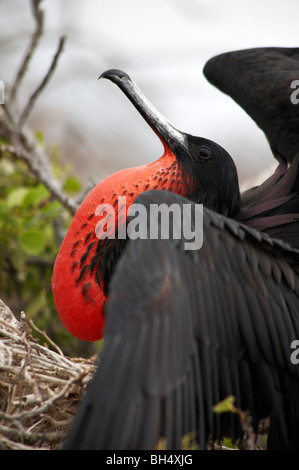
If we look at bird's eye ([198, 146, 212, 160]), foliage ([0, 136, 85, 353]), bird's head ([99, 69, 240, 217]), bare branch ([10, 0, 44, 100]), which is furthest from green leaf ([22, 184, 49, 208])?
bird's eye ([198, 146, 212, 160])

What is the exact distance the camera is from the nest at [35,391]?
1913 millimetres

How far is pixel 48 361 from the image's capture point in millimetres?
2248

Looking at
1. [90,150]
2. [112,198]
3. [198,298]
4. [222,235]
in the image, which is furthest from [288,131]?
[90,150]

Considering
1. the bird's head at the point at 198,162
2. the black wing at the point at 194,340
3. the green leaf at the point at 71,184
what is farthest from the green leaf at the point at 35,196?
the black wing at the point at 194,340

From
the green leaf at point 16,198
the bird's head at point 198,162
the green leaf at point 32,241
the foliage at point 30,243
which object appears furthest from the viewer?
the green leaf at point 16,198

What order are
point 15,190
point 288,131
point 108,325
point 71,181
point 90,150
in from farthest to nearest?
point 90,150 < point 71,181 < point 15,190 < point 288,131 < point 108,325

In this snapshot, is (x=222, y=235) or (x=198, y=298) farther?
(x=222, y=235)

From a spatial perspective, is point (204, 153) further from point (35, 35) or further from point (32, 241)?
point (35, 35)

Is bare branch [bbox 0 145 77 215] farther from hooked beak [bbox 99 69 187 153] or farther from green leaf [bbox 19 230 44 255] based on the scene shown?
hooked beak [bbox 99 69 187 153]

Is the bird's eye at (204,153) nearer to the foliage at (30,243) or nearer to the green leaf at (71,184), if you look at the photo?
the foliage at (30,243)

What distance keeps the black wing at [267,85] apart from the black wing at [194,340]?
1034mm

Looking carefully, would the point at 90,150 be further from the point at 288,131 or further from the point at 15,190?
the point at 288,131

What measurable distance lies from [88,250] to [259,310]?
0.72m

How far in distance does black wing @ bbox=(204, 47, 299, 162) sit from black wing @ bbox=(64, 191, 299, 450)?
1034 millimetres
